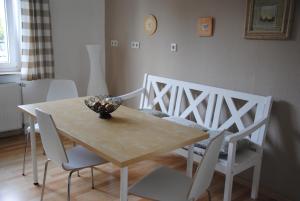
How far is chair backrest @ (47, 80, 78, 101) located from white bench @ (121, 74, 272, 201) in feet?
2.66

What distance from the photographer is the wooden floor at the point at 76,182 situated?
244cm

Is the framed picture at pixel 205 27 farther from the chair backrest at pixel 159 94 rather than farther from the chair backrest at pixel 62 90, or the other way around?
the chair backrest at pixel 62 90

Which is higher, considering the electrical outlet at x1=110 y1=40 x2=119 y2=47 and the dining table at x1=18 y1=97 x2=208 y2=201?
the electrical outlet at x1=110 y1=40 x2=119 y2=47

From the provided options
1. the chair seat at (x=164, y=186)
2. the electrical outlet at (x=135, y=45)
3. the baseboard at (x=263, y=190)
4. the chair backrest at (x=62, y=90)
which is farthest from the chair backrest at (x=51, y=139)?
the electrical outlet at (x=135, y=45)

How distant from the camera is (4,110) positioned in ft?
11.4

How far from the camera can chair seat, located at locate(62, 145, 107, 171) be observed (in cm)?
197

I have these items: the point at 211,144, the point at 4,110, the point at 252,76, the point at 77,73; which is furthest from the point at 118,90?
the point at 211,144

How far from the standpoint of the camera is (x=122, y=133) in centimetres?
186

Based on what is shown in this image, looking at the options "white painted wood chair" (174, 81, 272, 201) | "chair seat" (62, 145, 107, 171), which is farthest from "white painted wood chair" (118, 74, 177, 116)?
"chair seat" (62, 145, 107, 171)

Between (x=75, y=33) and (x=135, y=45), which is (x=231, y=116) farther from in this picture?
(x=75, y=33)

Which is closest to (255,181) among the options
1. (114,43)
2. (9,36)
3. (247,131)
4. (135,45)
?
(247,131)

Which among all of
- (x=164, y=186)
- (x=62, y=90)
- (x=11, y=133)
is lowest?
(x=11, y=133)

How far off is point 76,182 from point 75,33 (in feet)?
7.17

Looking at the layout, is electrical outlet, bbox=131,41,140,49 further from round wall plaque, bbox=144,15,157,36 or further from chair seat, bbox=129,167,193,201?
chair seat, bbox=129,167,193,201
